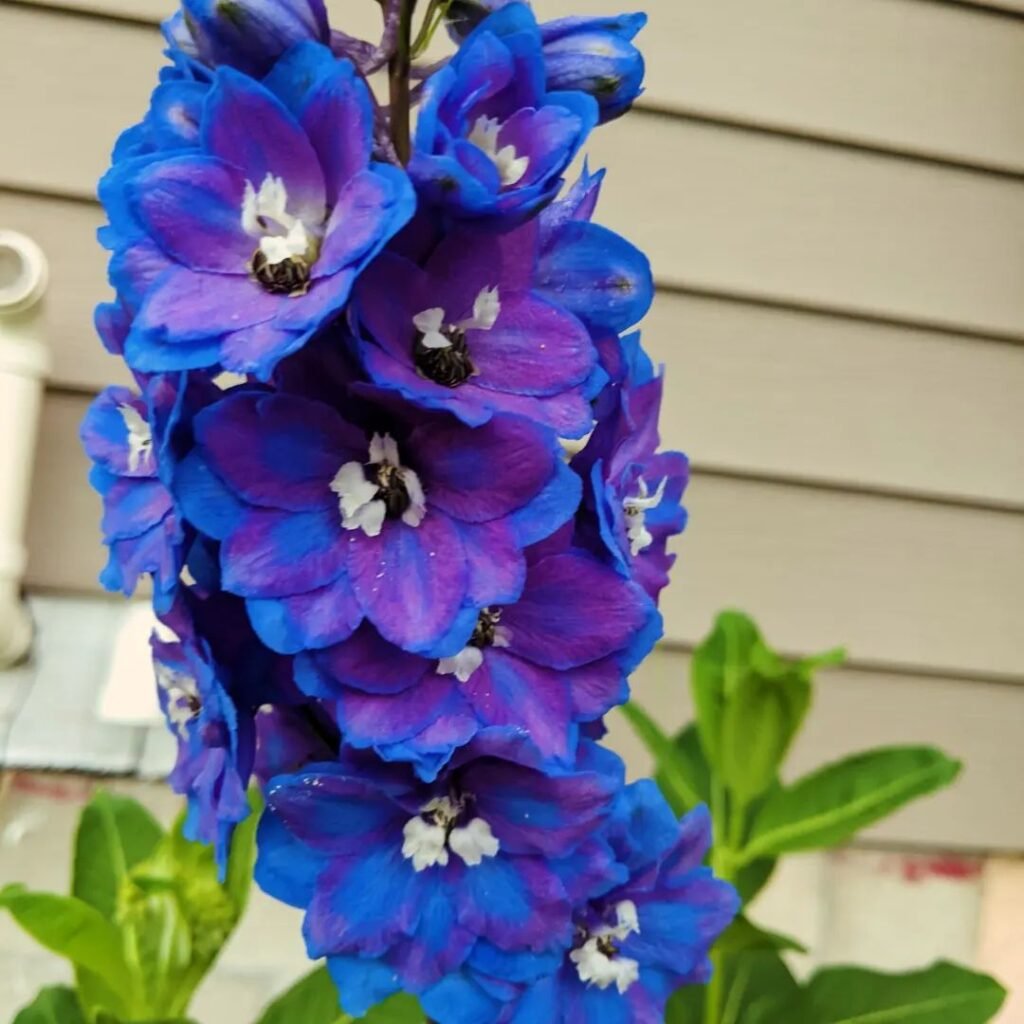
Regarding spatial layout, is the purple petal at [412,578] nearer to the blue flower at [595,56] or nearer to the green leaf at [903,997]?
the blue flower at [595,56]

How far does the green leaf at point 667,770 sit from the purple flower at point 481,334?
0.48m

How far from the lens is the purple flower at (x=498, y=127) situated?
1.16 ft

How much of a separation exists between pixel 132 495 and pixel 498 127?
222mm

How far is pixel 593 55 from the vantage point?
0.43 metres

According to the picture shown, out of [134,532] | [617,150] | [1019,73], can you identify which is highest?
[1019,73]

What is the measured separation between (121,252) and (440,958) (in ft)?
1.00

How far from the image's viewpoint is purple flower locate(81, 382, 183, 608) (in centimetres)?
38

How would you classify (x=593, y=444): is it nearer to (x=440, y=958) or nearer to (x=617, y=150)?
(x=440, y=958)

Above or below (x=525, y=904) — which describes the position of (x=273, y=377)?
above

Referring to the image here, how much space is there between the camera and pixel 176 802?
3.12ft

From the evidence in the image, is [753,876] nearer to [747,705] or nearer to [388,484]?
[747,705]

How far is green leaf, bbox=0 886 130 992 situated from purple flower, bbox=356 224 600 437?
392 mm

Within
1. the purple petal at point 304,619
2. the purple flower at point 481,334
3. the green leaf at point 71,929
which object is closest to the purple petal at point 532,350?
the purple flower at point 481,334

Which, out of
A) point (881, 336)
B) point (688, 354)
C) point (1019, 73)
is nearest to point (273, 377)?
point (688, 354)
